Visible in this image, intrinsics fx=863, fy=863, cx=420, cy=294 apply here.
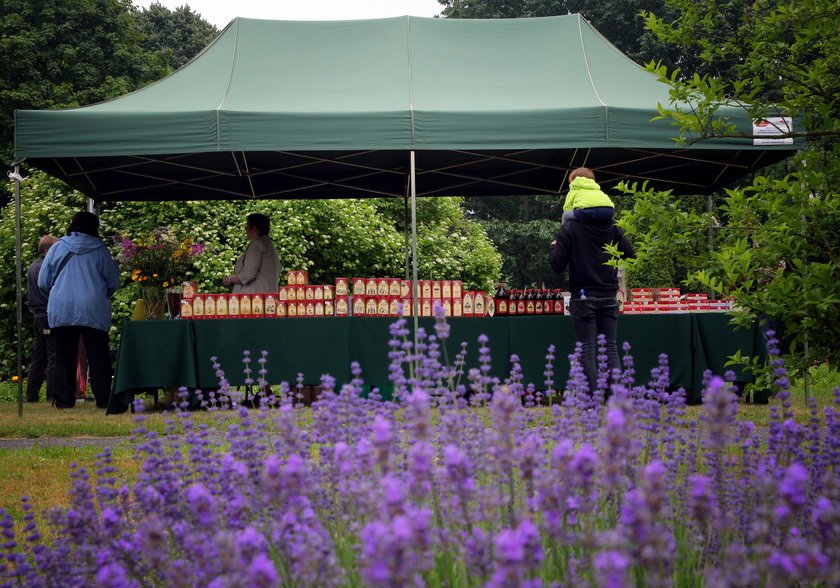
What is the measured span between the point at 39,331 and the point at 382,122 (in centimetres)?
525

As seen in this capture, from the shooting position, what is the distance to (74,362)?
845 centimetres

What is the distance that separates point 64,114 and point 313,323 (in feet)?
8.66

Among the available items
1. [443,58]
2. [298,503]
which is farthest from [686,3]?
[443,58]

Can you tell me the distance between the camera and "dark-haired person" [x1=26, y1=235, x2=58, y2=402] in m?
9.41

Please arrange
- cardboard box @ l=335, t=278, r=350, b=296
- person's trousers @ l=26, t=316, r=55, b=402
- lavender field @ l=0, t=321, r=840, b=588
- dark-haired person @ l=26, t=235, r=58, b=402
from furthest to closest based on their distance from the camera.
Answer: person's trousers @ l=26, t=316, r=55, b=402 → dark-haired person @ l=26, t=235, r=58, b=402 → cardboard box @ l=335, t=278, r=350, b=296 → lavender field @ l=0, t=321, r=840, b=588

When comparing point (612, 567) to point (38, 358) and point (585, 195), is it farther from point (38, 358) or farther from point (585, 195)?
point (38, 358)

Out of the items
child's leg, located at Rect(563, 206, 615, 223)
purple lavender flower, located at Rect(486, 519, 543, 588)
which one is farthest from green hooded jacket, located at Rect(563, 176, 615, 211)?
purple lavender flower, located at Rect(486, 519, 543, 588)

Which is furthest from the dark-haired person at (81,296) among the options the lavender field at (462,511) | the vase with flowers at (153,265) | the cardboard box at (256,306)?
the lavender field at (462,511)

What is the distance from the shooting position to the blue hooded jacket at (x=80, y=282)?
8.01 metres

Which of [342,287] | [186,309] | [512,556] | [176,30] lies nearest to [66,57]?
[176,30]

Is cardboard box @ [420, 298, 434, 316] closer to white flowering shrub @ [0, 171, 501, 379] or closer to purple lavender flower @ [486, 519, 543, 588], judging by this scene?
white flowering shrub @ [0, 171, 501, 379]

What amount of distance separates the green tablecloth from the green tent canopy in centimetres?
156

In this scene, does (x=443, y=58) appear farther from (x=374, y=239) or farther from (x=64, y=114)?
(x=374, y=239)

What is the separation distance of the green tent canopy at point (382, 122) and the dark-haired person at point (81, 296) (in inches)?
26.4
